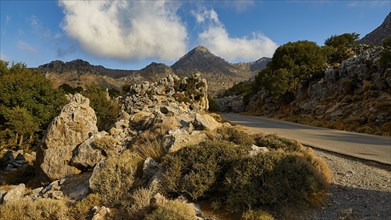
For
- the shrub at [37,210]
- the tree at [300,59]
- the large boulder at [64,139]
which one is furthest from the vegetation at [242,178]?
the tree at [300,59]

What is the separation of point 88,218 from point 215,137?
5.58 metres

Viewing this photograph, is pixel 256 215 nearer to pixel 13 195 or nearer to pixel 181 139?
pixel 181 139

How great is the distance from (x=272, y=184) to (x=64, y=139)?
11838 millimetres

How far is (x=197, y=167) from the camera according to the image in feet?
30.8

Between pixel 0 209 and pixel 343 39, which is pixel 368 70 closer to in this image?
pixel 343 39

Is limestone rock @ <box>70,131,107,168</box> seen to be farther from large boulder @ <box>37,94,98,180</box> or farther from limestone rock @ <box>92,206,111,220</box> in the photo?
limestone rock @ <box>92,206,111,220</box>

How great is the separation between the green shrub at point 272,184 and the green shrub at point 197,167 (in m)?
0.46

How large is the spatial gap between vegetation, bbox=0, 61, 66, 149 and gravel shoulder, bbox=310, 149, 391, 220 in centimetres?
2378

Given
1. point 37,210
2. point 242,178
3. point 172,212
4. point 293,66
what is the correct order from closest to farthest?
1. point 172,212
2. point 242,178
3. point 37,210
4. point 293,66

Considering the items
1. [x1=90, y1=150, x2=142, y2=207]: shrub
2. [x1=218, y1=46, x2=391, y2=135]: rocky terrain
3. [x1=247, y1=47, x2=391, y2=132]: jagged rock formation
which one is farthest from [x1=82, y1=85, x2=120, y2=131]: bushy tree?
[x1=247, y1=47, x2=391, y2=132]: jagged rock formation

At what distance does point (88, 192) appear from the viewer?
34.4ft

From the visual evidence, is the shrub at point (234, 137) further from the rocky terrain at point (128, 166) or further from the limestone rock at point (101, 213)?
the limestone rock at point (101, 213)

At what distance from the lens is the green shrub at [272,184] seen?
8.30 metres

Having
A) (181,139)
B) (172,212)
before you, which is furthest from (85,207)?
(181,139)
